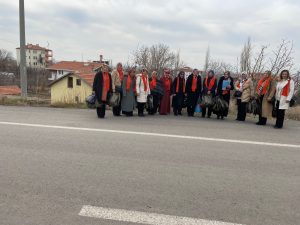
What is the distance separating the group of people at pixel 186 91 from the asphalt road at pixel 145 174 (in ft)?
5.35

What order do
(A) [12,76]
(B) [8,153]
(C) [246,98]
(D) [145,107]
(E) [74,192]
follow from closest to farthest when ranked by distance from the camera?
(E) [74,192] < (B) [8,153] < (C) [246,98] < (D) [145,107] < (A) [12,76]

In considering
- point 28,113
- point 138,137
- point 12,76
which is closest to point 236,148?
point 138,137

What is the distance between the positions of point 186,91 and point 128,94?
79.4 inches

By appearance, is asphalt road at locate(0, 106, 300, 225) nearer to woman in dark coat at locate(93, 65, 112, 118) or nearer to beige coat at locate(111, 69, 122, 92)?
woman in dark coat at locate(93, 65, 112, 118)

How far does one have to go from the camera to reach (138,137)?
21.9ft

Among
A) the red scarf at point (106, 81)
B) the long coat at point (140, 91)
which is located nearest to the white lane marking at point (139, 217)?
the red scarf at point (106, 81)

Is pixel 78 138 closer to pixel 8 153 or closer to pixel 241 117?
pixel 8 153

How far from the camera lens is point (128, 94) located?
989 centimetres

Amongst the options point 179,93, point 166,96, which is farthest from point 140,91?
point 179,93

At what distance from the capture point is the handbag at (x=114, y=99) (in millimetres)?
9352

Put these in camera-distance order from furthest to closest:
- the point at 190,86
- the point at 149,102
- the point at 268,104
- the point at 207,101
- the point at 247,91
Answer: the point at 190,86
the point at 149,102
the point at 207,101
the point at 247,91
the point at 268,104

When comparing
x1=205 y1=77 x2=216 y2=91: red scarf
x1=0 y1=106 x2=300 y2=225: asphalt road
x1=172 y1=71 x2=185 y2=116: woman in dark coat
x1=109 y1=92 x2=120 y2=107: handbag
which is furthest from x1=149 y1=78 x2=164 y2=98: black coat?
x1=0 y1=106 x2=300 y2=225: asphalt road

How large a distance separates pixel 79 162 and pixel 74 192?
1.11m

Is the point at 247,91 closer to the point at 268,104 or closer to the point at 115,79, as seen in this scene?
the point at 268,104
